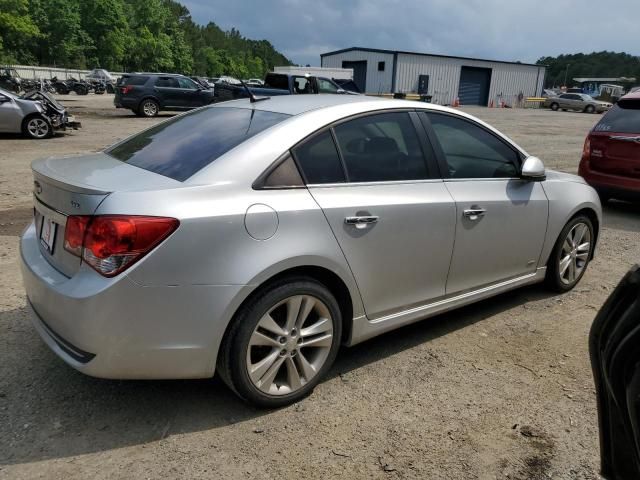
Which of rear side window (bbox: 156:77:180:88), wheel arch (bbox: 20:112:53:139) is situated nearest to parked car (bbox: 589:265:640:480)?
wheel arch (bbox: 20:112:53:139)

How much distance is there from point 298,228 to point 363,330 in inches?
31.9

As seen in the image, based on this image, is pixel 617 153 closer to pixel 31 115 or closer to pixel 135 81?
pixel 31 115

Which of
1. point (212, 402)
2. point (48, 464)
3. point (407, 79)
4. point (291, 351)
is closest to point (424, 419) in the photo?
point (291, 351)

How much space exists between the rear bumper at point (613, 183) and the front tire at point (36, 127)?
39.8 ft

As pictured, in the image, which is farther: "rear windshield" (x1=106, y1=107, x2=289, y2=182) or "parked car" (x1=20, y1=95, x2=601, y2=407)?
"rear windshield" (x1=106, y1=107, x2=289, y2=182)

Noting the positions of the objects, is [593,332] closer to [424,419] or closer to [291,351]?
[424,419]

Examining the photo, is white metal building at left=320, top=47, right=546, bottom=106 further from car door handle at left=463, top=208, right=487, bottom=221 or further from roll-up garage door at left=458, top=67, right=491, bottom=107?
car door handle at left=463, top=208, right=487, bottom=221

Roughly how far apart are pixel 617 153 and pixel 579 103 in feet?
138

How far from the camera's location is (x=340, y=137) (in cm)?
309

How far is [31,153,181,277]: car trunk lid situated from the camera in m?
2.50

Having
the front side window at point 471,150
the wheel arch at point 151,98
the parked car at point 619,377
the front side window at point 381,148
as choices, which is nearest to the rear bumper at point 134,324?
the front side window at point 381,148

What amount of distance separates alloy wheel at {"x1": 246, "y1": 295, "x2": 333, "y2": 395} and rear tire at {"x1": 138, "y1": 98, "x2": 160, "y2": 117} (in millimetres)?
19701

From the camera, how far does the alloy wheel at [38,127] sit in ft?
43.6

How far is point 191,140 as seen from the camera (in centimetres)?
311
